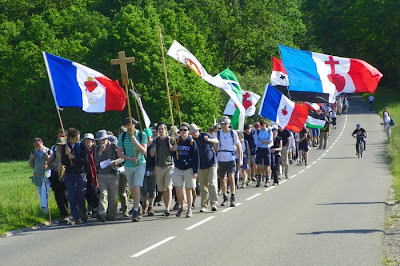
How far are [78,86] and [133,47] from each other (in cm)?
3840

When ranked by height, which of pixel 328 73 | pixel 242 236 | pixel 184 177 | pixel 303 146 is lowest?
pixel 242 236

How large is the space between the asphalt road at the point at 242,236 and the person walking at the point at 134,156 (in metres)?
0.65

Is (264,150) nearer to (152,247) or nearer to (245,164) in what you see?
(245,164)

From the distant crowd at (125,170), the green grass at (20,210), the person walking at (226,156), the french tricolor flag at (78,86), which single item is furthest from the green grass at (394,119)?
the green grass at (20,210)

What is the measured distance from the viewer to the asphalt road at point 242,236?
10.7 m

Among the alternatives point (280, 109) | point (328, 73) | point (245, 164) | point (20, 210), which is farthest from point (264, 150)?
point (20, 210)

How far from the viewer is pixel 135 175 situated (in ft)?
51.2

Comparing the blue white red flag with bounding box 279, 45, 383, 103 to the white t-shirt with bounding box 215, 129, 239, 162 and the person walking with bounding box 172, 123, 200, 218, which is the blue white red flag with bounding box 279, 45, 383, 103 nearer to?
the white t-shirt with bounding box 215, 129, 239, 162

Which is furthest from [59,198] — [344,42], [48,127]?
[344,42]

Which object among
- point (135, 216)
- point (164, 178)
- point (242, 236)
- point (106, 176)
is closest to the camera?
point (242, 236)

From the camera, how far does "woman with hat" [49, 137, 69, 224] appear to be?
15.7 meters

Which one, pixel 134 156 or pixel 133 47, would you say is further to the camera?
pixel 133 47

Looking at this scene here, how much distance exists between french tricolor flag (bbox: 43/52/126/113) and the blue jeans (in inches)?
54.9

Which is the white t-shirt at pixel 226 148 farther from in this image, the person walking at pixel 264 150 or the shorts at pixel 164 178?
the person walking at pixel 264 150
